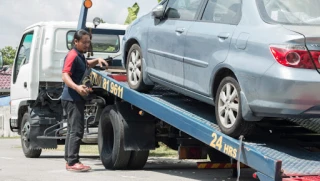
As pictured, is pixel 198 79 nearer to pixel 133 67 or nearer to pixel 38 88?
pixel 133 67

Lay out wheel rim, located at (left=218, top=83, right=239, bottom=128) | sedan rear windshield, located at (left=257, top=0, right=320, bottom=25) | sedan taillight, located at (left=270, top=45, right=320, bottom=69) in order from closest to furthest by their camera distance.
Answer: sedan taillight, located at (left=270, top=45, right=320, bottom=69), sedan rear windshield, located at (left=257, top=0, right=320, bottom=25), wheel rim, located at (left=218, top=83, right=239, bottom=128)

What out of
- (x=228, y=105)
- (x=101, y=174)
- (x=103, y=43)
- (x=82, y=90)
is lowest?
(x=101, y=174)

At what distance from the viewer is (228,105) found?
23.0 ft

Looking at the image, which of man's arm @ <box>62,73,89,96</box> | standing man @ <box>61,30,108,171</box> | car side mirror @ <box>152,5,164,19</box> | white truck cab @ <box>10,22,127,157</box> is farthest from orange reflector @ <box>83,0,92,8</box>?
car side mirror @ <box>152,5,164,19</box>

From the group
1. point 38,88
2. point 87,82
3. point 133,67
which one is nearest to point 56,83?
point 38,88

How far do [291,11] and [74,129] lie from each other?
3718 mm

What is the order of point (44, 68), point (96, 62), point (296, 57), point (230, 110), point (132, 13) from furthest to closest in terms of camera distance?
point (132, 13), point (44, 68), point (96, 62), point (230, 110), point (296, 57)

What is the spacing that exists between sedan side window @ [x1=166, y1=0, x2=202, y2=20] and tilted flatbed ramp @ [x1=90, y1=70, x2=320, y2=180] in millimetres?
1048

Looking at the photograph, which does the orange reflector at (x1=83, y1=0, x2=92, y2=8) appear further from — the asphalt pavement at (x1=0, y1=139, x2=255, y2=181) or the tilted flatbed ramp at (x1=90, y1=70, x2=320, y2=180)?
the asphalt pavement at (x1=0, y1=139, x2=255, y2=181)

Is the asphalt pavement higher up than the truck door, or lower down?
lower down

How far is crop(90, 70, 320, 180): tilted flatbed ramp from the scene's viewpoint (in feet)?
21.2

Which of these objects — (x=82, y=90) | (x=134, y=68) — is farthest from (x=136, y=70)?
(x=82, y=90)

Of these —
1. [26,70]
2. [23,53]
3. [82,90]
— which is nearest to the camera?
[82,90]

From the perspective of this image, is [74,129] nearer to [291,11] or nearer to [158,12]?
[158,12]
